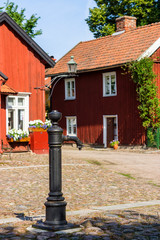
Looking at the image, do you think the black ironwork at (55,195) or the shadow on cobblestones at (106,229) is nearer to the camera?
the shadow on cobblestones at (106,229)

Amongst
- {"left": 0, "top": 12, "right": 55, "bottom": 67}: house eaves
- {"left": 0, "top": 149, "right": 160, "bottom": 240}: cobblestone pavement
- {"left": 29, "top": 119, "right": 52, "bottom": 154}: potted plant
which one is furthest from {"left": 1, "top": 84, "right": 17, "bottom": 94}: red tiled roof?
{"left": 0, "top": 149, "right": 160, "bottom": 240}: cobblestone pavement

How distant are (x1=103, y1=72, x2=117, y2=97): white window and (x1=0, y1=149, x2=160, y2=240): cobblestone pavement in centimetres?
1401

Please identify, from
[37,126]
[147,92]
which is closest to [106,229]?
[37,126]

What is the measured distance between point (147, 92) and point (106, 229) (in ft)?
73.3

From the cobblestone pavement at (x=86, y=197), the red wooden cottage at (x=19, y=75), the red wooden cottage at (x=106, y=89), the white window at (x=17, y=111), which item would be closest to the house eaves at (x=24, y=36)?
the red wooden cottage at (x=19, y=75)

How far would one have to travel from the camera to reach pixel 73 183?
39.7 feet

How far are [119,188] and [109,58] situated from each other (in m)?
20.5

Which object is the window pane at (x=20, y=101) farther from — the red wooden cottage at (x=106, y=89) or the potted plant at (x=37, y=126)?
the red wooden cottage at (x=106, y=89)

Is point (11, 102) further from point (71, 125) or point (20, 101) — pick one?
point (71, 125)

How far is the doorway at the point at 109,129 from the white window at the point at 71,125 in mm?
2831

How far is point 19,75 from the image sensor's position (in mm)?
21906

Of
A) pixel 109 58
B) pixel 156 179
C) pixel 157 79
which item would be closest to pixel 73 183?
pixel 156 179

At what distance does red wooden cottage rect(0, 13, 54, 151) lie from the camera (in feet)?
70.0

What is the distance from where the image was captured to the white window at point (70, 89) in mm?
33969
